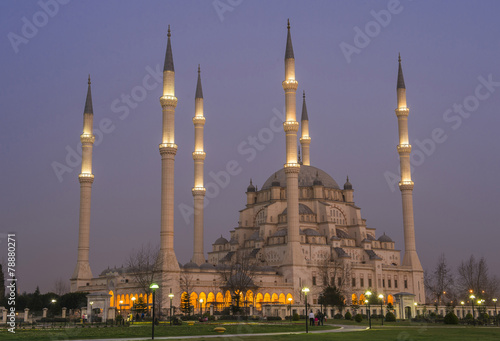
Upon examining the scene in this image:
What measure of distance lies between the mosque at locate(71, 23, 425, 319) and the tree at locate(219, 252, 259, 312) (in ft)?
1.55

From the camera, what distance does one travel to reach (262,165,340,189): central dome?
311 ft

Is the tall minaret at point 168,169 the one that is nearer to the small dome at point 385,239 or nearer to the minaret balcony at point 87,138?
the minaret balcony at point 87,138

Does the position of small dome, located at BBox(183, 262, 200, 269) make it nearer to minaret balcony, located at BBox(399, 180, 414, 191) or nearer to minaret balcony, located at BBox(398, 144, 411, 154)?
minaret balcony, located at BBox(399, 180, 414, 191)

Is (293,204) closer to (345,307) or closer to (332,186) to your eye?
(345,307)

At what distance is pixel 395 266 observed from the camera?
85.8 meters

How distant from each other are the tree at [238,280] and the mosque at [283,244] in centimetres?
47

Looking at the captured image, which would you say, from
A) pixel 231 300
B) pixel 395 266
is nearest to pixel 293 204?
pixel 231 300

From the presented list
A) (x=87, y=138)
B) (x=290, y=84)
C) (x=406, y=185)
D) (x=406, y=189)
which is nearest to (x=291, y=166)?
(x=290, y=84)

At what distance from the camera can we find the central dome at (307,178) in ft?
311

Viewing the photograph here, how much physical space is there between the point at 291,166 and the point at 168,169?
599 inches

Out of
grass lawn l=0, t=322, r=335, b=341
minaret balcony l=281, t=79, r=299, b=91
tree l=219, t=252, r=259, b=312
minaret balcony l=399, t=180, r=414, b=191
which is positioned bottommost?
grass lawn l=0, t=322, r=335, b=341

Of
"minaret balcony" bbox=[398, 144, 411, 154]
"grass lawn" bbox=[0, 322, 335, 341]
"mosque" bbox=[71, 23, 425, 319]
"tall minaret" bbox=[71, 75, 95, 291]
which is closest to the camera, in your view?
"grass lawn" bbox=[0, 322, 335, 341]

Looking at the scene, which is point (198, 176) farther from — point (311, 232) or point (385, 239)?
point (385, 239)

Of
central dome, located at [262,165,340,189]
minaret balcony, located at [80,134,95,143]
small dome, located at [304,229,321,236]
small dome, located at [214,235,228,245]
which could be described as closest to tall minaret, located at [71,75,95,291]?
minaret balcony, located at [80,134,95,143]
